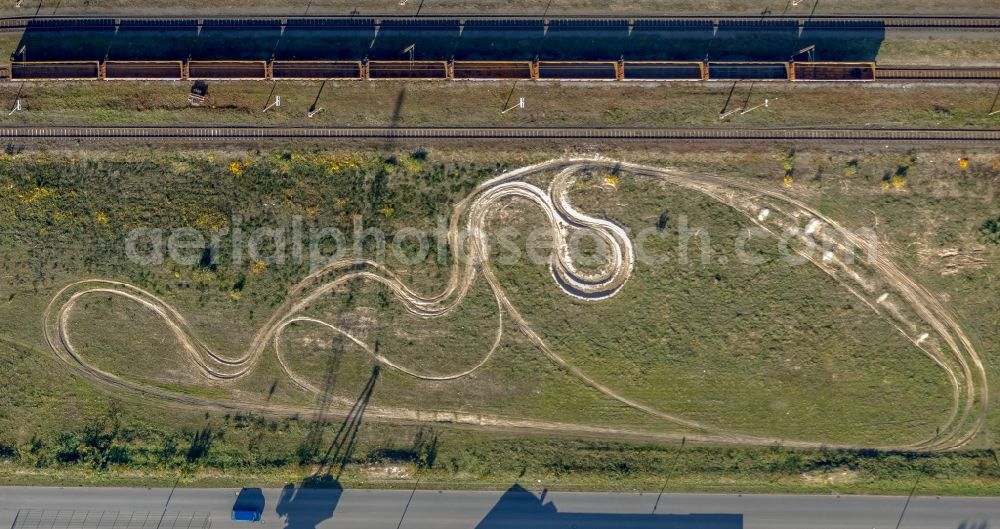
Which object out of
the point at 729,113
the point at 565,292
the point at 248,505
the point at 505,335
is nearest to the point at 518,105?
the point at 565,292

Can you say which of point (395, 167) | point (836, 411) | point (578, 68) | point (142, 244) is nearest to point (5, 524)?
point (142, 244)


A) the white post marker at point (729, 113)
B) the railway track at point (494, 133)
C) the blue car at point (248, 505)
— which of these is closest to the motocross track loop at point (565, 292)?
the railway track at point (494, 133)

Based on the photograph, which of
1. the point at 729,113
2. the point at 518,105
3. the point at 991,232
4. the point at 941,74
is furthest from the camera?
the point at 518,105

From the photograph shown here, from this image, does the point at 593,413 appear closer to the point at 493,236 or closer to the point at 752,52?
the point at 493,236

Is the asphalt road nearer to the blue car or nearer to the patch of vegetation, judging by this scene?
the blue car

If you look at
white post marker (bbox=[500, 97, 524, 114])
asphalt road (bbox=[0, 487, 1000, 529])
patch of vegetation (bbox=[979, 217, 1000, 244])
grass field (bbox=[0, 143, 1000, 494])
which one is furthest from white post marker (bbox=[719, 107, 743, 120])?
asphalt road (bbox=[0, 487, 1000, 529])

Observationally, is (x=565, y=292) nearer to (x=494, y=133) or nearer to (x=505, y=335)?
(x=505, y=335)
